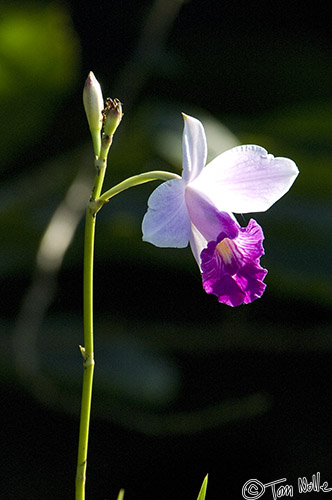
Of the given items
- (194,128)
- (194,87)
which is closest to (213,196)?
(194,128)

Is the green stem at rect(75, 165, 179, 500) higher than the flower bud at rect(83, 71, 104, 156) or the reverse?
the reverse

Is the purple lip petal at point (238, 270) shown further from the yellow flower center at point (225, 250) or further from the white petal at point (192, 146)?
the white petal at point (192, 146)

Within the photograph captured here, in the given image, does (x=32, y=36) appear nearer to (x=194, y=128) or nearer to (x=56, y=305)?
(x=56, y=305)

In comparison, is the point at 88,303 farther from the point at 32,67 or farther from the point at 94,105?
the point at 32,67
